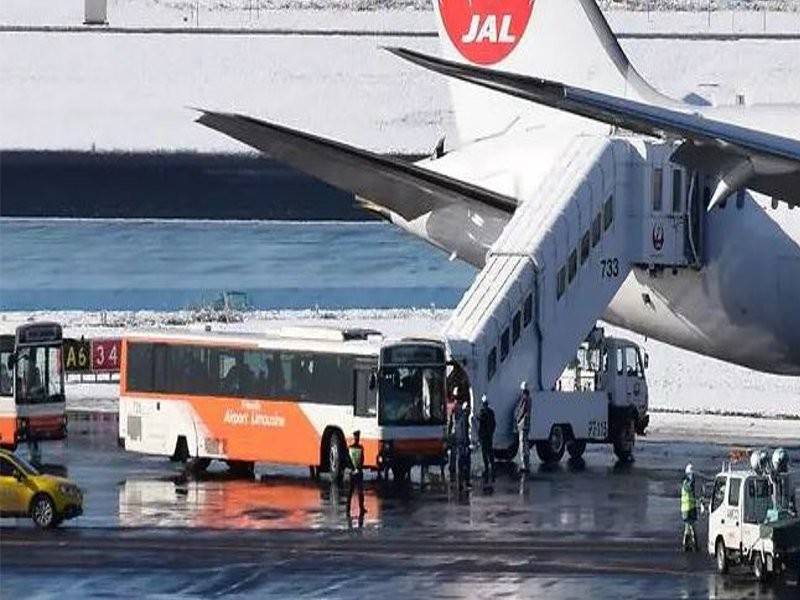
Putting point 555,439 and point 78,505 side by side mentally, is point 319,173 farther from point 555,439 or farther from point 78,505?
point 78,505

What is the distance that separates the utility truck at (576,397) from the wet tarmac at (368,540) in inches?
47.1

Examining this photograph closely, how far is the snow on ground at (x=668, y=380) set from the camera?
66000 millimetres

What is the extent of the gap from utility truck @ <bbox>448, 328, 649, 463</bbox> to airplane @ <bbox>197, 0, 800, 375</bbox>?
1.11 m

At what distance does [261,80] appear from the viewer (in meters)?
142

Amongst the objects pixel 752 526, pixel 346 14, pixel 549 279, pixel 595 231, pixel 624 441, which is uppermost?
pixel 346 14

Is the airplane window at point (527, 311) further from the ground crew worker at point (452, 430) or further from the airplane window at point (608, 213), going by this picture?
the ground crew worker at point (452, 430)

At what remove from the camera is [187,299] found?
10606 centimetres

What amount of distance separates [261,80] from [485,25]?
258 ft

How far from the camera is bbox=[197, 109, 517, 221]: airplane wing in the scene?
182 feet

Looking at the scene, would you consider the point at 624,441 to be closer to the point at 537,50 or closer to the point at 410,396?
the point at 410,396

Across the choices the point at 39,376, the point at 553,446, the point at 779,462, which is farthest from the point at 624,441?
the point at 779,462

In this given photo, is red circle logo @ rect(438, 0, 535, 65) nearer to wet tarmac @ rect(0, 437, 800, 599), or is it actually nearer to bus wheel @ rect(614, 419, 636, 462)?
bus wheel @ rect(614, 419, 636, 462)

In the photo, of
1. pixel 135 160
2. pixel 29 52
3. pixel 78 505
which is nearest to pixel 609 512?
pixel 78 505

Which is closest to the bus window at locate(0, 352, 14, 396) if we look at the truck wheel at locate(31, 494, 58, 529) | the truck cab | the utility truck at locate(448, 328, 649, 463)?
the utility truck at locate(448, 328, 649, 463)
